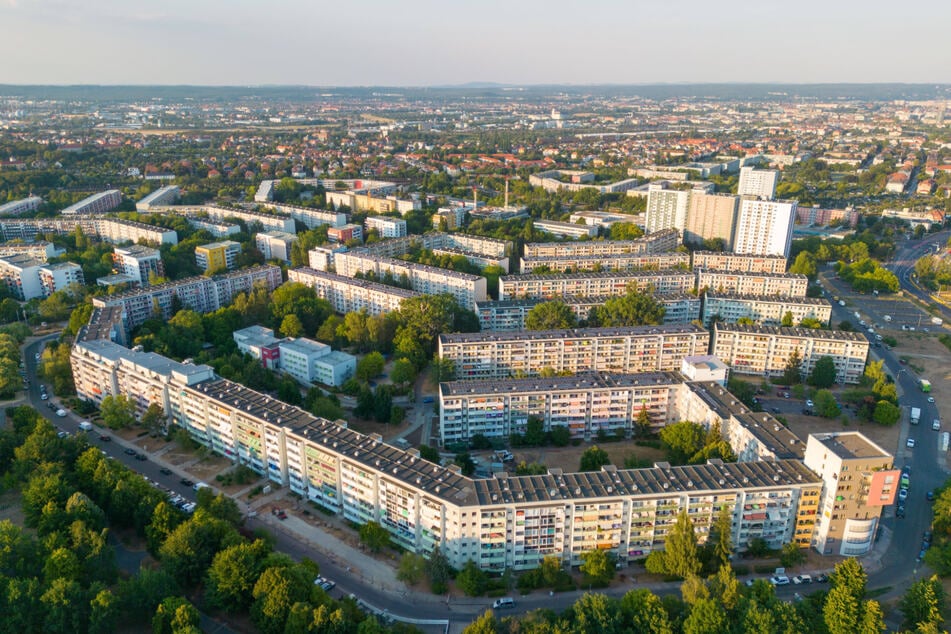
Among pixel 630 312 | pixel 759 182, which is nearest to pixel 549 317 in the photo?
pixel 630 312

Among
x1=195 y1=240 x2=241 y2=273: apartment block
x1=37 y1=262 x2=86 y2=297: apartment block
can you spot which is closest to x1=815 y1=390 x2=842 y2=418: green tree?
x1=195 y1=240 x2=241 y2=273: apartment block

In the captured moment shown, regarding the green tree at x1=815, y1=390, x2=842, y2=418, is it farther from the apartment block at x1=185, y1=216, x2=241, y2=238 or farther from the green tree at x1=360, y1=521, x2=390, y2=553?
the apartment block at x1=185, y1=216, x2=241, y2=238

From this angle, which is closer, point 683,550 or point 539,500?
point 683,550

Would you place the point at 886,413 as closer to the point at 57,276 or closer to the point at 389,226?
the point at 389,226

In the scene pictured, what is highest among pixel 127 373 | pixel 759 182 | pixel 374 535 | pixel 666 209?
pixel 759 182

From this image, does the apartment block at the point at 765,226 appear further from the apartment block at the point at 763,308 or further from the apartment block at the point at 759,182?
the apartment block at the point at 763,308

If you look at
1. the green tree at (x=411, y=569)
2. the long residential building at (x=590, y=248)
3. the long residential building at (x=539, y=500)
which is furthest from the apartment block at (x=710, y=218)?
the green tree at (x=411, y=569)
